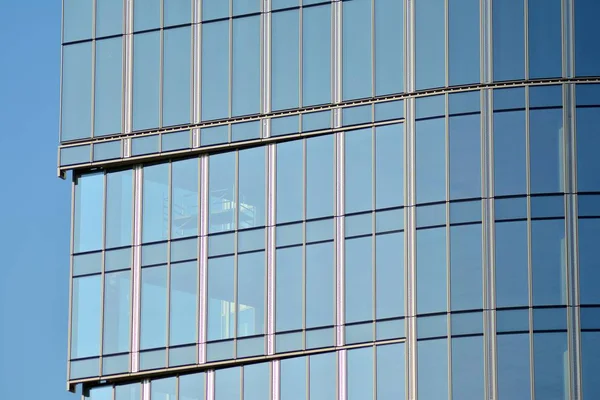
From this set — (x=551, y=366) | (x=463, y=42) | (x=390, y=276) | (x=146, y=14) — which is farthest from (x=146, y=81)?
(x=551, y=366)

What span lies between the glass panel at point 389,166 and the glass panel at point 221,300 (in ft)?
17.5

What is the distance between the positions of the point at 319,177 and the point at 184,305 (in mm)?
5926

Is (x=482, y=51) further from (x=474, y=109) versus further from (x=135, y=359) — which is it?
(x=135, y=359)

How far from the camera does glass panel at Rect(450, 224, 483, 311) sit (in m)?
51.2

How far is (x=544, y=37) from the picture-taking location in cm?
5272

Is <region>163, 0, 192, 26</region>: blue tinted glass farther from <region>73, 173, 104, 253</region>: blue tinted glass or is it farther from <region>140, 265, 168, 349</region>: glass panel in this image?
<region>140, 265, 168, 349</region>: glass panel

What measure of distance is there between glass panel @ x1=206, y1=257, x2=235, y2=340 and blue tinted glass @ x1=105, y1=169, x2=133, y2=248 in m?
3.48

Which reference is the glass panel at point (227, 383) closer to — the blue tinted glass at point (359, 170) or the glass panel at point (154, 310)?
the glass panel at point (154, 310)

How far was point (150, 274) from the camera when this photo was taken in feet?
184

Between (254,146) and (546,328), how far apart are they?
1120 centimetres

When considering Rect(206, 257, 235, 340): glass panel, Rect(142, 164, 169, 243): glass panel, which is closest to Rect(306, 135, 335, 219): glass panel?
Rect(206, 257, 235, 340): glass panel

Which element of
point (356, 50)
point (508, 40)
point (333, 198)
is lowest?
point (333, 198)

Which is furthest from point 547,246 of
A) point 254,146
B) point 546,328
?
point 254,146

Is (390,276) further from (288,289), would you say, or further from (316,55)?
(316,55)
